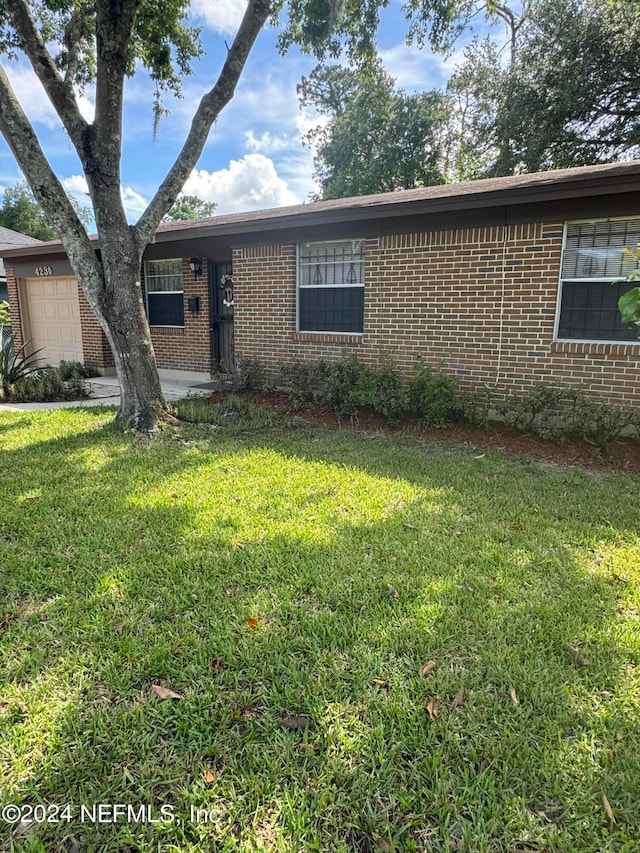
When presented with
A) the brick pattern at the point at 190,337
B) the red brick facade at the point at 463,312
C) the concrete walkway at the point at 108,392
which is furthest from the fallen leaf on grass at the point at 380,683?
the brick pattern at the point at 190,337

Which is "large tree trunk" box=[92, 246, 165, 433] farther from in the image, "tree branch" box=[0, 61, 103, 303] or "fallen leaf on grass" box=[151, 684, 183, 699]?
"fallen leaf on grass" box=[151, 684, 183, 699]

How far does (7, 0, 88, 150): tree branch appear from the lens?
5590mm

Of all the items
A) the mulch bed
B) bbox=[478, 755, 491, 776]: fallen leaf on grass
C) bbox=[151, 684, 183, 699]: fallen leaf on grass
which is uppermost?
the mulch bed

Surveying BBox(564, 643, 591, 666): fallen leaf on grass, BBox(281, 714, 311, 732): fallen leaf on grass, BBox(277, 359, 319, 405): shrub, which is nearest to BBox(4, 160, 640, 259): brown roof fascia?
BBox(277, 359, 319, 405): shrub

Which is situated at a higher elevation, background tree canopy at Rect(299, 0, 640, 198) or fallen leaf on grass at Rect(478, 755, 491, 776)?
background tree canopy at Rect(299, 0, 640, 198)

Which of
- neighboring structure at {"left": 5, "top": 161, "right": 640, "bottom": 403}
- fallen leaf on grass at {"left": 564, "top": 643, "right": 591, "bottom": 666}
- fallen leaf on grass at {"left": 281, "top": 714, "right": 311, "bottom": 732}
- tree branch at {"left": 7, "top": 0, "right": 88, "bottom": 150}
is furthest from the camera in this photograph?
neighboring structure at {"left": 5, "top": 161, "right": 640, "bottom": 403}

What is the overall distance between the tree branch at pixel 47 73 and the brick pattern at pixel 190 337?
4224 millimetres

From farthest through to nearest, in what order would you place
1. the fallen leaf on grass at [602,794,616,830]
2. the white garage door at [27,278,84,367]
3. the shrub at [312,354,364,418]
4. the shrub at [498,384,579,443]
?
the white garage door at [27,278,84,367] → the shrub at [312,354,364,418] → the shrub at [498,384,579,443] → the fallen leaf on grass at [602,794,616,830]

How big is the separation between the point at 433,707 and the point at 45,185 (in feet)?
20.9

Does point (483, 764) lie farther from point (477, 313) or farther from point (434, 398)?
point (477, 313)

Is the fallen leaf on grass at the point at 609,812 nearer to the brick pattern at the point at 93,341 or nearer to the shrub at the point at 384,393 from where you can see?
the shrub at the point at 384,393

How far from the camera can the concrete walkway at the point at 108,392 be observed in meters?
7.88

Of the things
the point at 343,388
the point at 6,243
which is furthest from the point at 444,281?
the point at 6,243

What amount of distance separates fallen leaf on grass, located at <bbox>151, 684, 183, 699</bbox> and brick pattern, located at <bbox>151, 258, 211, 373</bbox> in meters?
8.62
